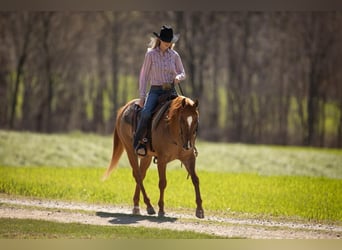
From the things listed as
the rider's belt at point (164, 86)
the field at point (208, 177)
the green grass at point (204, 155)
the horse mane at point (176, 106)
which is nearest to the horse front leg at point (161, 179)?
the field at point (208, 177)

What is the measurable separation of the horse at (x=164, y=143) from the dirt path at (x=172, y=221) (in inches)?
7.2

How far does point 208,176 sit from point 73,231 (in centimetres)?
198

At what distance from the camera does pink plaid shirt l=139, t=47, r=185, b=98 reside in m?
10.1

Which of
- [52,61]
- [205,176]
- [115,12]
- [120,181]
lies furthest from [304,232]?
[52,61]

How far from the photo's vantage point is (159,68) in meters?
10.1

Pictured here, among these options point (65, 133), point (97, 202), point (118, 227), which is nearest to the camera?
point (118, 227)

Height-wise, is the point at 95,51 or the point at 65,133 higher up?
the point at 95,51

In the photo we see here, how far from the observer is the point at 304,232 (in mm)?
10133

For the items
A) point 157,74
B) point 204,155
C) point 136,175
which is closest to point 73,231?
point 136,175

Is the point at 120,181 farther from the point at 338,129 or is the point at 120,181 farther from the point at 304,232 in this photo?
the point at 338,129

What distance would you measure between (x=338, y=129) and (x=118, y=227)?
370 centimetres

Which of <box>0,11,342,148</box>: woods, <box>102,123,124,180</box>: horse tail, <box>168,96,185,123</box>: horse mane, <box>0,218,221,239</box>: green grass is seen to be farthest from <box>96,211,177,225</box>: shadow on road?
<box>0,11,342,148</box>: woods

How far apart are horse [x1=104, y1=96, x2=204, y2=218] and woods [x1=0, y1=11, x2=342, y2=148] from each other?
1.75 m

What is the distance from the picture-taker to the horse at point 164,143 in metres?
9.49
